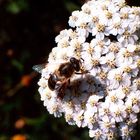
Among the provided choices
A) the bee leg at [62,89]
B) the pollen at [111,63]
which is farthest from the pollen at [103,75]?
the bee leg at [62,89]

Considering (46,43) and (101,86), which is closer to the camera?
(101,86)

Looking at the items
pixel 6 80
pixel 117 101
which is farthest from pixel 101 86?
pixel 6 80

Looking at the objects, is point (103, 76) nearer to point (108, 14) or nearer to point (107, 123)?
point (107, 123)

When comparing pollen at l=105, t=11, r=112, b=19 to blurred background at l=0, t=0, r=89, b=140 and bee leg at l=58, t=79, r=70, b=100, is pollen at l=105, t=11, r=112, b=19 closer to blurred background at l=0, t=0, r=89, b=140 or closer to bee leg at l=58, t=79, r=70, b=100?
bee leg at l=58, t=79, r=70, b=100

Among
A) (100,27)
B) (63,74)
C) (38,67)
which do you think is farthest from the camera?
(38,67)

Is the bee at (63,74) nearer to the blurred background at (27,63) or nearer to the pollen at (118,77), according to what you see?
the pollen at (118,77)

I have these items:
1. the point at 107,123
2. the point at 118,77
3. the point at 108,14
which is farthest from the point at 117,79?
the point at 108,14

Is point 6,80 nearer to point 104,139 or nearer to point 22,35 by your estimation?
point 22,35
